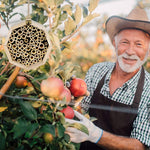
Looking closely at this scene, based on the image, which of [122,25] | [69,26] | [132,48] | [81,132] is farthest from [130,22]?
[69,26]

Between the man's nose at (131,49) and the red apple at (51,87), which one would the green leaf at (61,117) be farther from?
the man's nose at (131,49)

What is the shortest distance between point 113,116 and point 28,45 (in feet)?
3.63

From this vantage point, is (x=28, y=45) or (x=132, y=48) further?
(x=132, y=48)

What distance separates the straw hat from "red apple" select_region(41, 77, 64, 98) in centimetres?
113

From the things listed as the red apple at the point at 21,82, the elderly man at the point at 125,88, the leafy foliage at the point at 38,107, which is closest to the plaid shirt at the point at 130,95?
the elderly man at the point at 125,88

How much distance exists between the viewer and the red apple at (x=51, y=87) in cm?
48

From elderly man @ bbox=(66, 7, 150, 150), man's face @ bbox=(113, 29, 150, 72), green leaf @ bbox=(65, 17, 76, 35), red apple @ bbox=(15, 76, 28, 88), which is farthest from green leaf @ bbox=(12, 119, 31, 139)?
man's face @ bbox=(113, 29, 150, 72)

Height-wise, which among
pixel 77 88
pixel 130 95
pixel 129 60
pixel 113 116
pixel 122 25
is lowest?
pixel 113 116

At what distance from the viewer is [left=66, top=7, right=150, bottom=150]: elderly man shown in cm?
128

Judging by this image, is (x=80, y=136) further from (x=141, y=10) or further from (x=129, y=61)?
(x=141, y=10)

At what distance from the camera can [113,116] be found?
146 cm

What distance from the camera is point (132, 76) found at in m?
1.54

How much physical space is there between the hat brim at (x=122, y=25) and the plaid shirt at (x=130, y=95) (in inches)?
10.3

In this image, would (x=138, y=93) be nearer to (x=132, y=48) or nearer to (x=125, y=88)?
(x=125, y=88)
